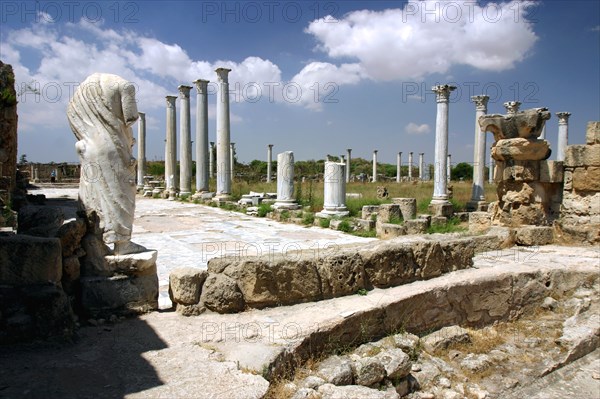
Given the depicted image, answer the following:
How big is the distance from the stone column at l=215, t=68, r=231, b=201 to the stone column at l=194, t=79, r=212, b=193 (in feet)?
6.43

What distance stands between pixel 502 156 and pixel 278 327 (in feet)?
24.7

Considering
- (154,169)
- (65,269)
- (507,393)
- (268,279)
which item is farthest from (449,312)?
(154,169)

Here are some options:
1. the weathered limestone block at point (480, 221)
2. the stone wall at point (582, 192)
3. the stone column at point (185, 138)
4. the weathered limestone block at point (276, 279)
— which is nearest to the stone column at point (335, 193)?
the weathered limestone block at point (480, 221)

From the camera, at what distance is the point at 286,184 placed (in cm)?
1612

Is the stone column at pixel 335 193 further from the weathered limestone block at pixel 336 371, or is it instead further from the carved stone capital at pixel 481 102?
the weathered limestone block at pixel 336 371

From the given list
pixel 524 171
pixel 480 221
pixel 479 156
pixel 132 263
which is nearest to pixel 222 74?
pixel 479 156

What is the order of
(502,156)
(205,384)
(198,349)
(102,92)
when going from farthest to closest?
1. (502,156)
2. (102,92)
3. (198,349)
4. (205,384)

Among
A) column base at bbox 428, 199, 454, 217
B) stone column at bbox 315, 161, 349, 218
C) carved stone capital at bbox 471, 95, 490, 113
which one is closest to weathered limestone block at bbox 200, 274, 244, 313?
stone column at bbox 315, 161, 349, 218

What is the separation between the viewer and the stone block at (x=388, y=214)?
41.2 ft

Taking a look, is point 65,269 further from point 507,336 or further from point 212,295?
point 507,336

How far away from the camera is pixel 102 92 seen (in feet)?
13.7

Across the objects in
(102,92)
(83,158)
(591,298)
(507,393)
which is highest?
(102,92)

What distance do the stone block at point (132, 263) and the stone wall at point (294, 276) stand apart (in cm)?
26

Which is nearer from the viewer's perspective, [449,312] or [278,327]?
[278,327]
